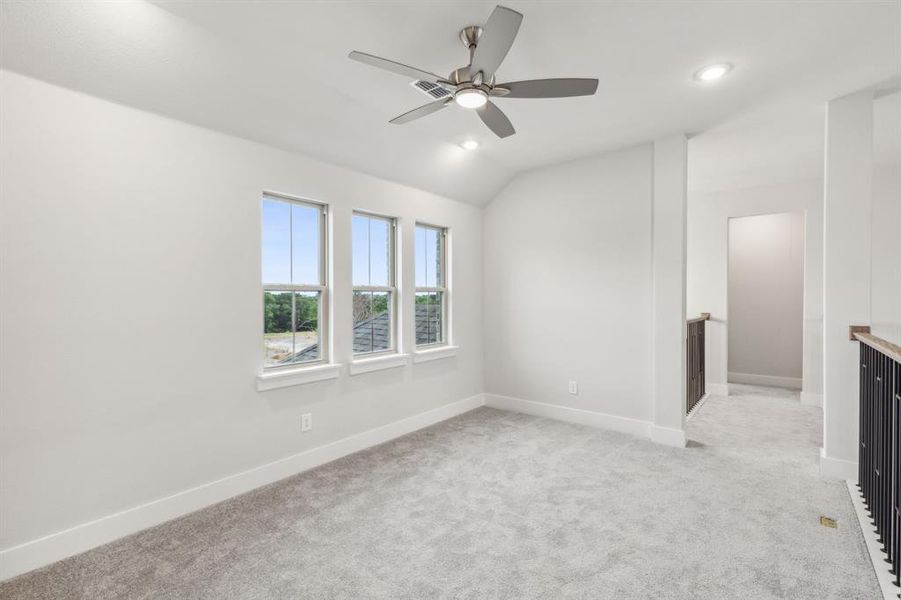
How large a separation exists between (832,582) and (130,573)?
3199 mm

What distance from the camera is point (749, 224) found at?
21.1ft

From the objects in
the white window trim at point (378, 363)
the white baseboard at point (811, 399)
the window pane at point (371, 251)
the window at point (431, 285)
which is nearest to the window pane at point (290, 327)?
the white window trim at point (378, 363)

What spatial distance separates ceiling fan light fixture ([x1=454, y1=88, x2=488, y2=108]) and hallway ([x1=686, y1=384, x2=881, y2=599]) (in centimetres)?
262

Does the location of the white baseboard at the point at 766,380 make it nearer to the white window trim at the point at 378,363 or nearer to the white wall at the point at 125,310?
the white window trim at the point at 378,363

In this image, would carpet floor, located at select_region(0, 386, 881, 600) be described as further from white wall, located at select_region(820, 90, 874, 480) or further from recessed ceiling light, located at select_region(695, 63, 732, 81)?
recessed ceiling light, located at select_region(695, 63, 732, 81)

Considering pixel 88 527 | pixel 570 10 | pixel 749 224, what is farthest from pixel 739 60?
pixel 749 224

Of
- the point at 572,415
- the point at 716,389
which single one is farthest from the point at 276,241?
the point at 716,389

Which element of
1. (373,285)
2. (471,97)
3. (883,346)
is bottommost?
(883,346)

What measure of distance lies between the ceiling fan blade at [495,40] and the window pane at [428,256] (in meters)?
2.44

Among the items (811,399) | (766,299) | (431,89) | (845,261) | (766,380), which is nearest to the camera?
(431,89)

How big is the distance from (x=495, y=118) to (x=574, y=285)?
7.58 ft

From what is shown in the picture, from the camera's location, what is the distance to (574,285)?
442cm

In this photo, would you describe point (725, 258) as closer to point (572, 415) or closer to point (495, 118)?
point (572, 415)

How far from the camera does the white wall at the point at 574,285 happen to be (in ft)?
13.2
